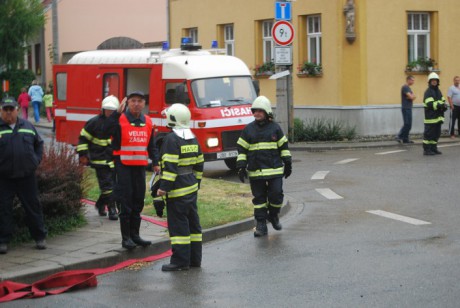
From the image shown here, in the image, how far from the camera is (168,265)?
364 inches

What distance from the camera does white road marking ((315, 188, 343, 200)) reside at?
14.4m

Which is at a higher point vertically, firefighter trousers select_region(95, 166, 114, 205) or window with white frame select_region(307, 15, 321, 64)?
window with white frame select_region(307, 15, 321, 64)

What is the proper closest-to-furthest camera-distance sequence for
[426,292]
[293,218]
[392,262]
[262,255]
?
[426,292] < [392,262] < [262,255] < [293,218]

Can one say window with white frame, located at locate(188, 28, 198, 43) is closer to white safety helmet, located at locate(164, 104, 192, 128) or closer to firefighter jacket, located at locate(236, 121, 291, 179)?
firefighter jacket, located at locate(236, 121, 291, 179)

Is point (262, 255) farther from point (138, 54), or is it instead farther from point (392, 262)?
point (138, 54)

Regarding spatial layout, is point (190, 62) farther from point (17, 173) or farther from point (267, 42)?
point (267, 42)

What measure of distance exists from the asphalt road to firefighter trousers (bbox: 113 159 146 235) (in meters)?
0.72

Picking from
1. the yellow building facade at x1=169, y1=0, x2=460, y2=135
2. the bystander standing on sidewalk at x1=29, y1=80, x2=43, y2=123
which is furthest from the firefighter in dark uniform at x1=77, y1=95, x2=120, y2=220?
the bystander standing on sidewalk at x1=29, y1=80, x2=43, y2=123

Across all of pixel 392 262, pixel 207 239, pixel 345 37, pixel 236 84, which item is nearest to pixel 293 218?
pixel 207 239

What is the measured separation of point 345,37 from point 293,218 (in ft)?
47.9

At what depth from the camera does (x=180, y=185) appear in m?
9.34

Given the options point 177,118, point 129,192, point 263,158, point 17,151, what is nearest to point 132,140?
point 129,192

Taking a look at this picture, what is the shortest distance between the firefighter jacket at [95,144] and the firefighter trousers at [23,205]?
2.17 meters

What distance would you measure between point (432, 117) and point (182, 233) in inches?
465
